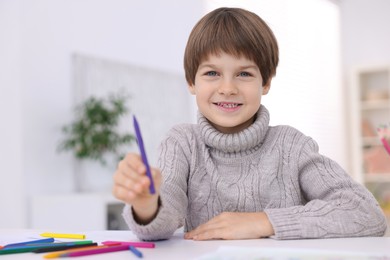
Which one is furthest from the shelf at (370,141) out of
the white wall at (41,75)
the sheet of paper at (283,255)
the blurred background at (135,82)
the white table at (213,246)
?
the sheet of paper at (283,255)

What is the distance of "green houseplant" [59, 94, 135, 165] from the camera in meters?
3.55

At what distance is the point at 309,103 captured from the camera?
5492mm

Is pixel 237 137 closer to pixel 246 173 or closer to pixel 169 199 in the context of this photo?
pixel 246 173

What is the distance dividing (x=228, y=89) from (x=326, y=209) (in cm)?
32

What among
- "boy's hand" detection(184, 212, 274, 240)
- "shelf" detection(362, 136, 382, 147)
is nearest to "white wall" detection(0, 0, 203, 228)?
"boy's hand" detection(184, 212, 274, 240)

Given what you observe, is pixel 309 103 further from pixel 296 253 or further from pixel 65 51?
pixel 296 253

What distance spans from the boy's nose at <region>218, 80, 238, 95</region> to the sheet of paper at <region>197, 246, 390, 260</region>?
436 mm

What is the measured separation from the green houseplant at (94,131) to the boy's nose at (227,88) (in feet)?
7.92

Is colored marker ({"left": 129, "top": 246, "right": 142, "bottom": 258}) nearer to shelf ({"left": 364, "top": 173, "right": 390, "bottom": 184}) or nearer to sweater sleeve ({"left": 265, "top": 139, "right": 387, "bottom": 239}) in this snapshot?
sweater sleeve ({"left": 265, "top": 139, "right": 387, "bottom": 239})

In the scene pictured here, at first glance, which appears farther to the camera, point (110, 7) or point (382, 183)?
point (382, 183)

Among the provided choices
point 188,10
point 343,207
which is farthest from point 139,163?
point 188,10

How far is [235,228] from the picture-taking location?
102 centimetres

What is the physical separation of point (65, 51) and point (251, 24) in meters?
2.63

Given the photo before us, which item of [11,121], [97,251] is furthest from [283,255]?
[11,121]
